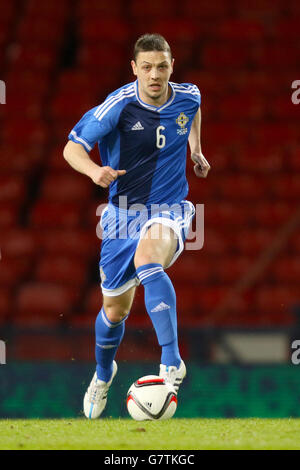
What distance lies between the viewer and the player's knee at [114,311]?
4727 mm

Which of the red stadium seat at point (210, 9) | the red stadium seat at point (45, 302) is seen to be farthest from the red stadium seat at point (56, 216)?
the red stadium seat at point (210, 9)

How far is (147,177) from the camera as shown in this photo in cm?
447

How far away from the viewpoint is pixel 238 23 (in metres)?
11.0

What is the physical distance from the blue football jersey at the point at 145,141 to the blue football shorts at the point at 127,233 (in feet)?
0.21

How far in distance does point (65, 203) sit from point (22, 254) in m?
0.84

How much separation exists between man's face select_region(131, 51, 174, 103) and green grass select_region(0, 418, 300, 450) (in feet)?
5.28

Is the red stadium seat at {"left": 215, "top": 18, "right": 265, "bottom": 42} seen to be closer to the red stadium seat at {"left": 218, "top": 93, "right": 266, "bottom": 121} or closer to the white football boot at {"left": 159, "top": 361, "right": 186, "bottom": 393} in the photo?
the red stadium seat at {"left": 218, "top": 93, "right": 266, "bottom": 121}

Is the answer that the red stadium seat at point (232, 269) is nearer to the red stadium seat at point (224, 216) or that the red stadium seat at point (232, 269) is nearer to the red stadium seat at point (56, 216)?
the red stadium seat at point (224, 216)

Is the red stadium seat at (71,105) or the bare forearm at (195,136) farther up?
the red stadium seat at (71,105)

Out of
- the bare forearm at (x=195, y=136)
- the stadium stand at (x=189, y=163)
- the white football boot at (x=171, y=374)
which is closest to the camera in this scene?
the white football boot at (x=171, y=374)

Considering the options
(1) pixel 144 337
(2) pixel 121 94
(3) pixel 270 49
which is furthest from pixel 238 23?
(2) pixel 121 94

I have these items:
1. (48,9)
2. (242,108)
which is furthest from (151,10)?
(242,108)

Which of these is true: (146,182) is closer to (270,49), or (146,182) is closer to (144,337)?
(144,337)

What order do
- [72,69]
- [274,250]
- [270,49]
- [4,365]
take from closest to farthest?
[4,365]
[274,250]
[270,49]
[72,69]
